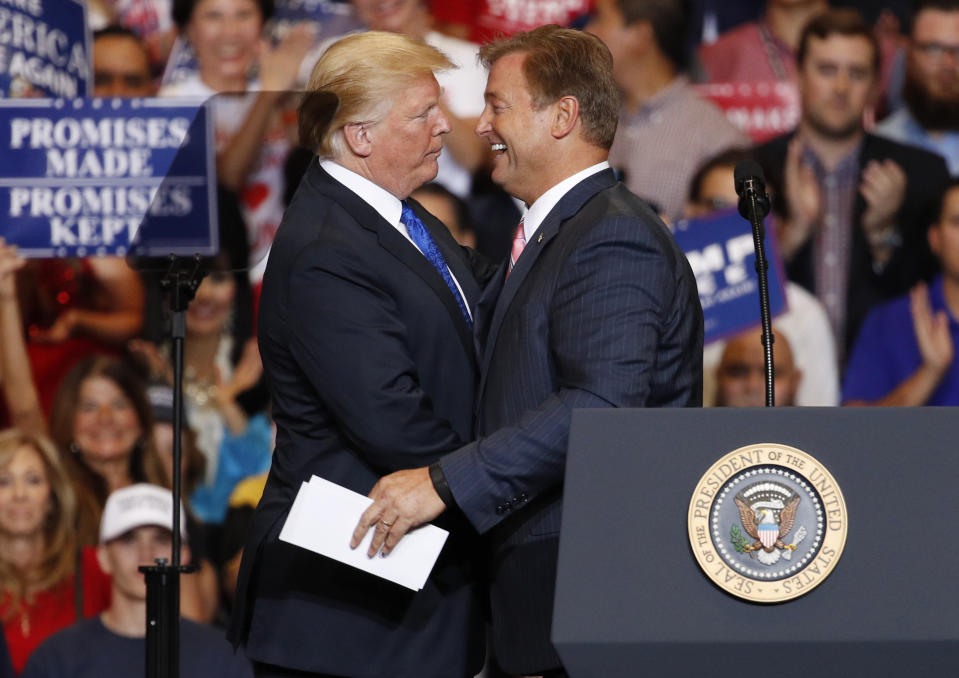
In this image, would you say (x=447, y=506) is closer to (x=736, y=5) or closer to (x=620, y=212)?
(x=620, y=212)

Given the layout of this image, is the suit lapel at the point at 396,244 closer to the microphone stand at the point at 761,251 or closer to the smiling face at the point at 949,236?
the microphone stand at the point at 761,251

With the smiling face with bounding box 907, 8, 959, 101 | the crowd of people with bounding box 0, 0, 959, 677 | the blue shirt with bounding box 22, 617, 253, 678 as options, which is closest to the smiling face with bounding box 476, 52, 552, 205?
the crowd of people with bounding box 0, 0, 959, 677

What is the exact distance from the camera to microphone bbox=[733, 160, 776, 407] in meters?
2.26

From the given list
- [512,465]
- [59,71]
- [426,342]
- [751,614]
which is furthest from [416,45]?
[59,71]

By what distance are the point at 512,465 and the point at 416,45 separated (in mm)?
946

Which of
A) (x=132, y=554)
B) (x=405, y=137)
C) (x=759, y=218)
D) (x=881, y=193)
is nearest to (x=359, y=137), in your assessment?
(x=405, y=137)

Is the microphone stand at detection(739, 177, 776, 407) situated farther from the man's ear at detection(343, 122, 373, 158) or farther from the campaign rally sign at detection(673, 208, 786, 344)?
the campaign rally sign at detection(673, 208, 786, 344)

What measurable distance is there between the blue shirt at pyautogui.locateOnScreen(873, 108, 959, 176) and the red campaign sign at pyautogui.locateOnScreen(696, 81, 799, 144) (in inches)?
13.6

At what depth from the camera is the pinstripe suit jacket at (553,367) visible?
6.89ft

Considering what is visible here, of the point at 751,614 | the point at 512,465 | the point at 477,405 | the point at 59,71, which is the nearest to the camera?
the point at 751,614

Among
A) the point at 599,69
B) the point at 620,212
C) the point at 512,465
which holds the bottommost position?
the point at 512,465

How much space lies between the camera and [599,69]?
7.91 feet

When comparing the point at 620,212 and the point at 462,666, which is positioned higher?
the point at 620,212

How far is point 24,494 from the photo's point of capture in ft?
15.9
